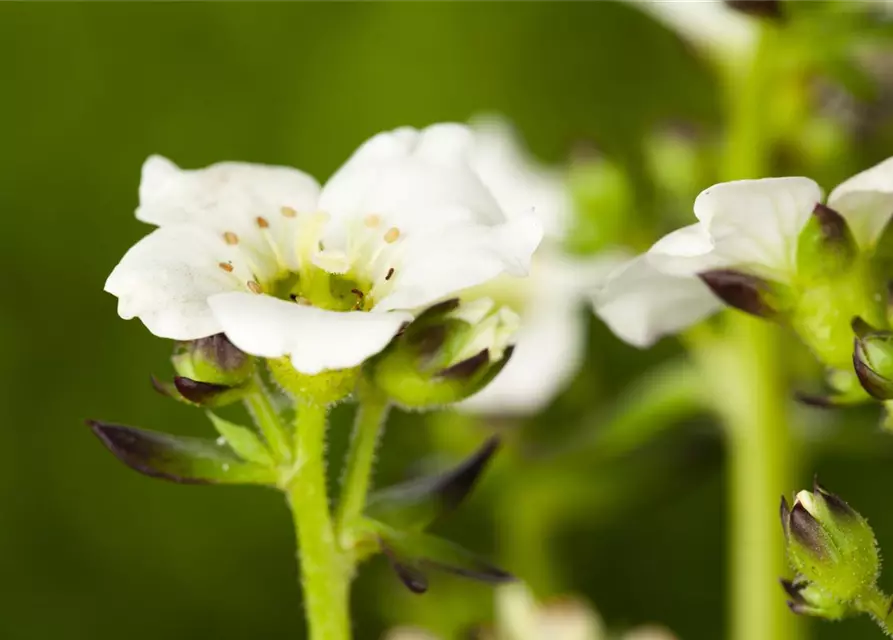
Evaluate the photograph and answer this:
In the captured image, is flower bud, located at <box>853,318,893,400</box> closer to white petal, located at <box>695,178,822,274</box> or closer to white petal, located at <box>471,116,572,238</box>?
white petal, located at <box>695,178,822,274</box>

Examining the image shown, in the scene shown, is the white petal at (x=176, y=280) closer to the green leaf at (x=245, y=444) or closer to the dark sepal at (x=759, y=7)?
the green leaf at (x=245, y=444)

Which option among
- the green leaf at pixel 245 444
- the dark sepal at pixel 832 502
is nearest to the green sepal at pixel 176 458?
the green leaf at pixel 245 444

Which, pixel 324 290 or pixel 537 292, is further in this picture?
pixel 537 292

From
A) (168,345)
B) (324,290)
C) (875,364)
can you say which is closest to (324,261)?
(324,290)

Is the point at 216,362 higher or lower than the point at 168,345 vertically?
higher

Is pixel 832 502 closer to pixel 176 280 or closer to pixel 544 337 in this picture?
pixel 176 280

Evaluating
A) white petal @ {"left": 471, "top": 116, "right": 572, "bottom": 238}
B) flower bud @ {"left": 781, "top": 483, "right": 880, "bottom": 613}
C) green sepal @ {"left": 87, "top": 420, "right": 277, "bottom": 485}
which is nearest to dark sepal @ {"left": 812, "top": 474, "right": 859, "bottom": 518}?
flower bud @ {"left": 781, "top": 483, "right": 880, "bottom": 613}
